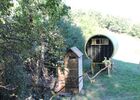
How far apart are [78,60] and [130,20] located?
17.7 m

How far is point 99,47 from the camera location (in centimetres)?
1966

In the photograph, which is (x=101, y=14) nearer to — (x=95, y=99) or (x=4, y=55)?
(x=95, y=99)

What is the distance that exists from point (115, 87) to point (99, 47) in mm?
4439

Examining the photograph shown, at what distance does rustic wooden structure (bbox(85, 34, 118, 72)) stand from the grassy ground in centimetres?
107

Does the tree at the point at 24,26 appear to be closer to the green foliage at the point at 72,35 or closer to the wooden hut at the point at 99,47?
the green foliage at the point at 72,35

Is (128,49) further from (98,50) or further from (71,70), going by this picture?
(71,70)

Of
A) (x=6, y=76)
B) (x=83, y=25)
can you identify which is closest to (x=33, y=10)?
(x=6, y=76)

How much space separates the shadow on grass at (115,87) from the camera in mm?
14070

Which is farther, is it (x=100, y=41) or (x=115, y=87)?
(x=100, y=41)

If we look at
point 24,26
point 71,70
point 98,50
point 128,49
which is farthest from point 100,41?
point 24,26

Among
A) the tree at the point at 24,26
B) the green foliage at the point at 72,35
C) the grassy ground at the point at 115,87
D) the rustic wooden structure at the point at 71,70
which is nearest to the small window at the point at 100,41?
the green foliage at the point at 72,35

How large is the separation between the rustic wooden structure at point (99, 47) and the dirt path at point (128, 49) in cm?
380

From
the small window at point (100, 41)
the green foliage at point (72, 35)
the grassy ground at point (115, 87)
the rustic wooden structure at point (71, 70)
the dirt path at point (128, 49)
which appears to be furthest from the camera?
the dirt path at point (128, 49)

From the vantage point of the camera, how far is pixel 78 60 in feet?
48.2
